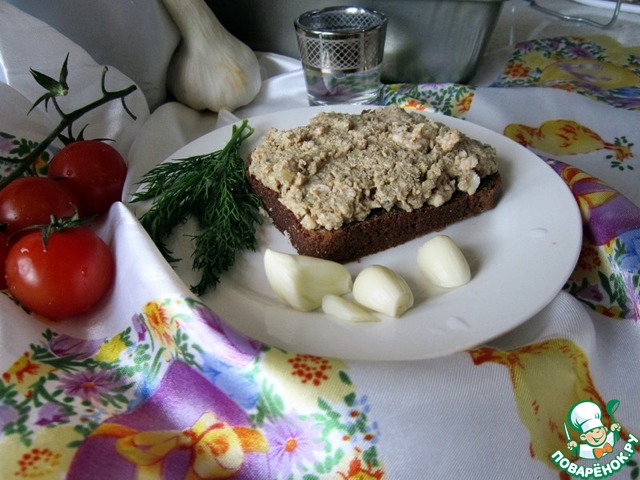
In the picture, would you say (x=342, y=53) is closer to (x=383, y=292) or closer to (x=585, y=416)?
(x=383, y=292)

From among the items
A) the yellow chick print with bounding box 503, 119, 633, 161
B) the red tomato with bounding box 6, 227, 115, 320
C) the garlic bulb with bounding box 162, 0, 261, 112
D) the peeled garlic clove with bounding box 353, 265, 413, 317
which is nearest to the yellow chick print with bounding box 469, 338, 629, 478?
the peeled garlic clove with bounding box 353, 265, 413, 317

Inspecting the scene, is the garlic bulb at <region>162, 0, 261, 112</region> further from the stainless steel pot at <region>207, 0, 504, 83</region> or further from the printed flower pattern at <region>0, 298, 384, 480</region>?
the printed flower pattern at <region>0, 298, 384, 480</region>

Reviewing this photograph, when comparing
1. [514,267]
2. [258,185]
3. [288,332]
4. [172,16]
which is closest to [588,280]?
[514,267]

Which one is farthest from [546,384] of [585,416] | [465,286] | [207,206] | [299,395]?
[207,206]

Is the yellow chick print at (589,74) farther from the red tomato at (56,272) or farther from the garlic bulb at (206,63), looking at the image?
the red tomato at (56,272)

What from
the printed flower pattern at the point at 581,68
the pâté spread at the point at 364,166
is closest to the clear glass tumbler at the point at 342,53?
the pâté spread at the point at 364,166

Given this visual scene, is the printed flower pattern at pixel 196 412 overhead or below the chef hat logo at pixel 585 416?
overhead
